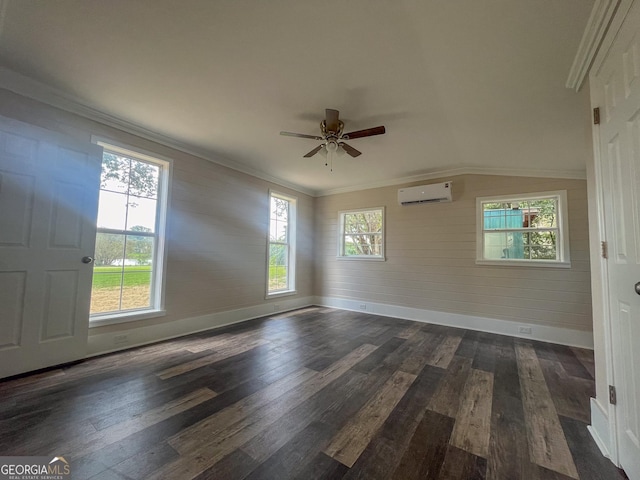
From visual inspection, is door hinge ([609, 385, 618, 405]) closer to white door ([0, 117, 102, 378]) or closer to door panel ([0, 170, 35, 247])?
white door ([0, 117, 102, 378])

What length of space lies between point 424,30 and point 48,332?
4.06 metres

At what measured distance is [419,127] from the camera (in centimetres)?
298

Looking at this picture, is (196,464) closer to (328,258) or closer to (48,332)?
(48,332)

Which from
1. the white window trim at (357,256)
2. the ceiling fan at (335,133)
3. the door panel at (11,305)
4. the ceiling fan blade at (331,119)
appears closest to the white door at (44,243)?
the door panel at (11,305)

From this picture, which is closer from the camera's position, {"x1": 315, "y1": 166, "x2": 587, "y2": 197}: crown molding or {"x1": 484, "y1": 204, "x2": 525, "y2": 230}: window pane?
{"x1": 315, "y1": 166, "x2": 587, "y2": 197}: crown molding

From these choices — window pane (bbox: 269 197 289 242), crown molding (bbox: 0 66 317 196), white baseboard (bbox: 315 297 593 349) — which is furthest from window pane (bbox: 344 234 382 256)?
crown molding (bbox: 0 66 317 196)

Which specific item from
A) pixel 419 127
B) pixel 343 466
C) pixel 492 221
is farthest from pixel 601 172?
pixel 492 221

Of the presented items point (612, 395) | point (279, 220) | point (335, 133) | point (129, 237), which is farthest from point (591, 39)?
point (279, 220)

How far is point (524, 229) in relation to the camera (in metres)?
3.88

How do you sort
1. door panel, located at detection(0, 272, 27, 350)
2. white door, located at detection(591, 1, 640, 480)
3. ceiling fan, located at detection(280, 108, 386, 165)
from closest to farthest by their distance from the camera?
white door, located at detection(591, 1, 640, 480)
door panel, located at detection(0, 272, 27, 350)
ceiling fan, located at detection(280, 108, 386, 165)

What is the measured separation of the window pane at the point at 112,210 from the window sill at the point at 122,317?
1.02 m

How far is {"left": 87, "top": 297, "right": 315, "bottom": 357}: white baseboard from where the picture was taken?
2.84 meters

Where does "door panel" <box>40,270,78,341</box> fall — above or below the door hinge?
above

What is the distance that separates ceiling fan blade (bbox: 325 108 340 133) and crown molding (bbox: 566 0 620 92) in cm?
174
